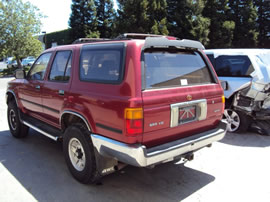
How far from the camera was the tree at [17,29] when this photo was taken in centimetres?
2152

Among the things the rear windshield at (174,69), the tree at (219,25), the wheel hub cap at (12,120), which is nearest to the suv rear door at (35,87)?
the wheel hub cap at (12,120)

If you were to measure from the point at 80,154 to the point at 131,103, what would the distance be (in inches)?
51.9

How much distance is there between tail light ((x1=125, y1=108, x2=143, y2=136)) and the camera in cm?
267

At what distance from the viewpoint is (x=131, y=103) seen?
8.73ft

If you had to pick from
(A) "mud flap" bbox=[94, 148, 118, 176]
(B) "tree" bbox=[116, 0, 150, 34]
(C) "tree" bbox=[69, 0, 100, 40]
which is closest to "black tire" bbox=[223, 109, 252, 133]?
(A) "mud flap" bbox=[94, 148, 118, 176]

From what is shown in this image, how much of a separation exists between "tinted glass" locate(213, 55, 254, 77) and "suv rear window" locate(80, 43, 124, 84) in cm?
368

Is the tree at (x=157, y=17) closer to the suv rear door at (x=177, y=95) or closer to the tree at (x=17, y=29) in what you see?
the tree at (x=17, y=29)

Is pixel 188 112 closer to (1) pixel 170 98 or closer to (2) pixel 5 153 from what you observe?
(1) pixel 170 98

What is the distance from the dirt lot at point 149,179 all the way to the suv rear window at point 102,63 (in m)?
1.54

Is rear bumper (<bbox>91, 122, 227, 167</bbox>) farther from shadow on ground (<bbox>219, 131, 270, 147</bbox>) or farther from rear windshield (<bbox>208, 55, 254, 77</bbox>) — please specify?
rear windshield (<bbox>208, 55, 254, 77</bbox>)

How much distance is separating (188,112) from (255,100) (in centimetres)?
289

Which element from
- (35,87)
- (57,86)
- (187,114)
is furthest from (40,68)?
(187,114)

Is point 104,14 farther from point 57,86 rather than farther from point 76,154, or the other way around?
point 76,154

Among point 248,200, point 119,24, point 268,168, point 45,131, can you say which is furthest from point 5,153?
point 119,24
